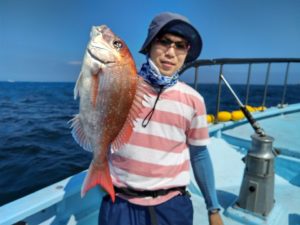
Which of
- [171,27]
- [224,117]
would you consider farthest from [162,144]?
[224,117]

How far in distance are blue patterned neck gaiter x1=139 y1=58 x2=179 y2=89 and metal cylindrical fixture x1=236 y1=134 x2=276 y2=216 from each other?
3.80ft

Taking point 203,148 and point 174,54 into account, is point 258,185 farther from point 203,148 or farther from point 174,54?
point 174,54

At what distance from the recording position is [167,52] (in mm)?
1579

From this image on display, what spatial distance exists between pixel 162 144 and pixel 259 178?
4.06 feet

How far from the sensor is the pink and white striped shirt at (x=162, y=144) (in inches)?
62.6

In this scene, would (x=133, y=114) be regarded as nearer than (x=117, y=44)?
No

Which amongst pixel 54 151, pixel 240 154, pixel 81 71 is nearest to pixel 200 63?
pixel 240 154

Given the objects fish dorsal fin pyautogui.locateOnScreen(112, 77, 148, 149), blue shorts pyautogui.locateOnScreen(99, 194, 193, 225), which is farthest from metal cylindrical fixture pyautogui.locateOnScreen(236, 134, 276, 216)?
fish dorsal fin pyautogui.locateOnScreen(112, 77, 148, 149)

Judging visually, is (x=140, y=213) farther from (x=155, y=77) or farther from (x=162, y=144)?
(x=155, y=77)

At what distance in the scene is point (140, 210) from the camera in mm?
1600

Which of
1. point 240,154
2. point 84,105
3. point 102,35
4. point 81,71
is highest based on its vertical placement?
point 102,35

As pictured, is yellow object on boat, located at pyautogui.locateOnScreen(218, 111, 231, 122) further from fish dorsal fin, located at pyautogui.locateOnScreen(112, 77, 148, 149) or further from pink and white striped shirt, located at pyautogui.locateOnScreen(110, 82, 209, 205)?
fish dorsal fin, located at pyautogui.locateOnScreen(112, 77, 148, 149)

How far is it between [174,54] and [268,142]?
127cm

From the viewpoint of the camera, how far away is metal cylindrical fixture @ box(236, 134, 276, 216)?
2.37 meters
